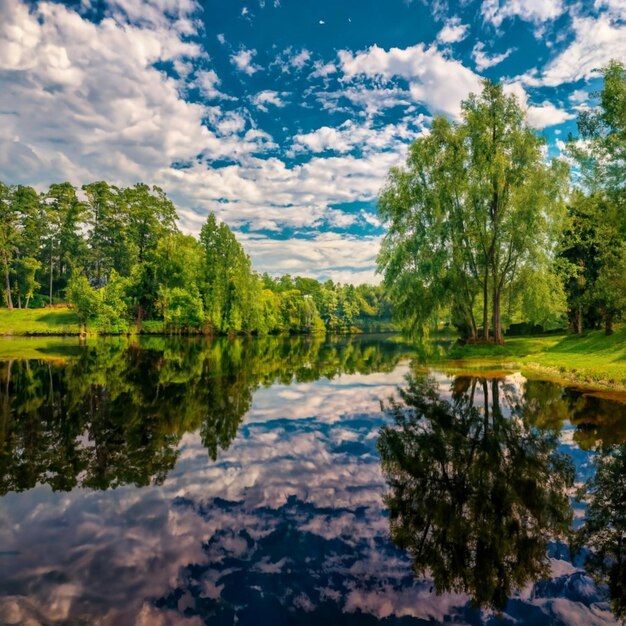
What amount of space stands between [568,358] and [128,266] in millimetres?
76089

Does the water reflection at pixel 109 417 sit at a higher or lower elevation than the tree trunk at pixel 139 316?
lower

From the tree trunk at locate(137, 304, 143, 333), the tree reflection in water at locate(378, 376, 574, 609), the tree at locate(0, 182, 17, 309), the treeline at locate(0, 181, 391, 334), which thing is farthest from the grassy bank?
the tree at locate(0, 182, 17, 309)

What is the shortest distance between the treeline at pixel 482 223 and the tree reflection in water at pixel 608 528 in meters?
23.4

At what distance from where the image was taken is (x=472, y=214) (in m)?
30.4

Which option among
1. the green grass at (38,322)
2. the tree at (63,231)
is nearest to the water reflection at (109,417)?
the green grass at (38,322)

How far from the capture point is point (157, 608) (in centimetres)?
440

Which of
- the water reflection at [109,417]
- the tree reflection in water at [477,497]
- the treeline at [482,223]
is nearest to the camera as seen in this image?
the tree reflection in water at [477,497]

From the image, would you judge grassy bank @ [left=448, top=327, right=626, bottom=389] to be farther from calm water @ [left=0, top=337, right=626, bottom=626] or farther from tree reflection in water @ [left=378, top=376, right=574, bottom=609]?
tree reflection in water @ [left=378, top=376, right=574, bottom=609]

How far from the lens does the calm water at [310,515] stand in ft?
14.8

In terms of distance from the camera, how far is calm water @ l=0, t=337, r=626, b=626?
14.8 feet

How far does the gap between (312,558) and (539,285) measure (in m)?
30.3

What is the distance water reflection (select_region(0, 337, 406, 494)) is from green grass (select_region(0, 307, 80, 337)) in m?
40.9

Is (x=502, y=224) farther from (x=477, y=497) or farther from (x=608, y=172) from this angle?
(x=477, y=497)

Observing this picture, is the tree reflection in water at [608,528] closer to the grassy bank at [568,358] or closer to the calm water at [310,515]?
the calm water at [310,515]
